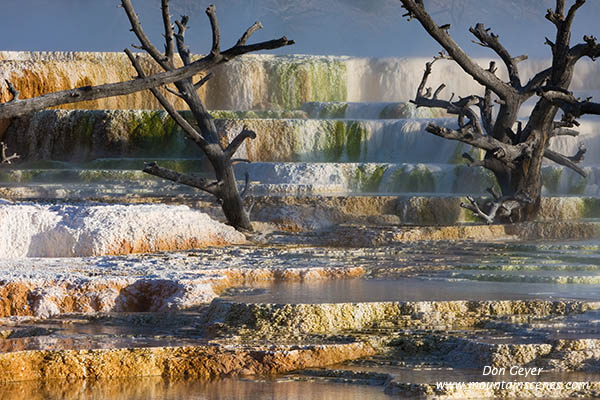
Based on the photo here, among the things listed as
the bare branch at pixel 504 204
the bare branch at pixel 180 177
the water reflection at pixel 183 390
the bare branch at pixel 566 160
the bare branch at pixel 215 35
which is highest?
the bare branch at pixel 215 35

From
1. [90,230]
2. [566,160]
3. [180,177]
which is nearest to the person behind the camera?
[90,230]

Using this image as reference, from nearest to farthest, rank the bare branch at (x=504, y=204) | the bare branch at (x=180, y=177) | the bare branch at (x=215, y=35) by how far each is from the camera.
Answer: the bare branch at (x=215, y=35)
the bare branch at (x=180, y=177)
the bare branch at (x=504, y=204)

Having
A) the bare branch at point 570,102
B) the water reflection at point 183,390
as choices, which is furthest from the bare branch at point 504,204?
the water reflection at point 183,390

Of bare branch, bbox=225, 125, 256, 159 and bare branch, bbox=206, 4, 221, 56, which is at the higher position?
bare branch, bbox=206, 4, 221, 56

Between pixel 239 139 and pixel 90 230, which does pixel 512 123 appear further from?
pixel 90 230

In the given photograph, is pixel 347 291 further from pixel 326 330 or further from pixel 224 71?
pixel 224 71

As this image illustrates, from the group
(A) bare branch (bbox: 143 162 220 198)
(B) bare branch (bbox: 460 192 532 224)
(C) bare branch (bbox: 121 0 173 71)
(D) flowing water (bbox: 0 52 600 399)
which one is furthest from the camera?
(B) bare branch (bbox: 460 192 532 224)

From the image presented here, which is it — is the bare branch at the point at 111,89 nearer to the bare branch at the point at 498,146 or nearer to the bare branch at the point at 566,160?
the bare branch at the point at 498,146

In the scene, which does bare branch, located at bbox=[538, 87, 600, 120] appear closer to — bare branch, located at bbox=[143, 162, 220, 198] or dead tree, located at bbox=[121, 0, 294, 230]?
dead tree, located at bbox=[121, 0, 294, 230]

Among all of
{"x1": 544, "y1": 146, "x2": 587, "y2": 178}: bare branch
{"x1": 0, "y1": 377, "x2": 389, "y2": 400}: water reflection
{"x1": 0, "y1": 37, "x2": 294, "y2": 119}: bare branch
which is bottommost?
{"x1": 0, "y1": 377, "x2": 389, "y2": 400}: water reflection

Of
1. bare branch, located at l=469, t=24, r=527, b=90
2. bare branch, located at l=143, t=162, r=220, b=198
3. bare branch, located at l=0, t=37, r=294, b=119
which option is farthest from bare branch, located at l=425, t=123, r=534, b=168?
bare branch, located at l=0, t=37, r=294, b=119

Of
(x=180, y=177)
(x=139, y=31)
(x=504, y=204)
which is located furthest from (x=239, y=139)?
(x=504, y=204)

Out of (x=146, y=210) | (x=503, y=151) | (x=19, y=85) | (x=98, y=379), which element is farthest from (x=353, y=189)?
(x=98, y=379)

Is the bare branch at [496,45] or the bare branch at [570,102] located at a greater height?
the bare branch at [496,45]
